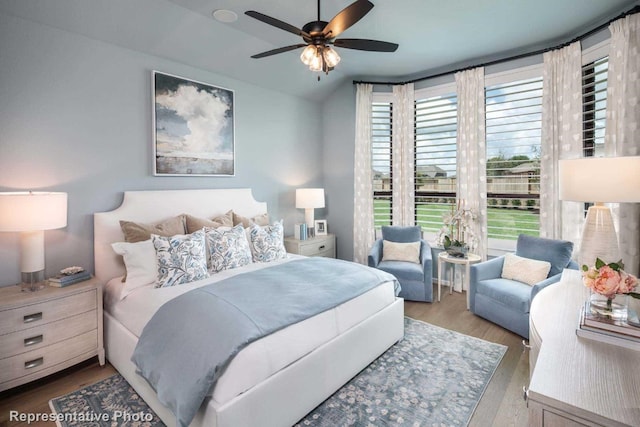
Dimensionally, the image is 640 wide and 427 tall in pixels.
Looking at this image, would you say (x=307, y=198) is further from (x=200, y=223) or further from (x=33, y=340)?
(x=33, y=340)

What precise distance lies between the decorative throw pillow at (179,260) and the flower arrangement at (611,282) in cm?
254

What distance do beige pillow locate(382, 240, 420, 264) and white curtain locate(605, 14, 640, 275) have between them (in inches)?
77.0

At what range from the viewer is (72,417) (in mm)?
2031

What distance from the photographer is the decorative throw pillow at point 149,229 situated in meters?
2.83

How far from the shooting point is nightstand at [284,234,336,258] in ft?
14.2

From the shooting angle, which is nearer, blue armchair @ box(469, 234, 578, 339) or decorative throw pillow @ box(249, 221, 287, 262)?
blue armchair @ box(469, 234, 578, 339)

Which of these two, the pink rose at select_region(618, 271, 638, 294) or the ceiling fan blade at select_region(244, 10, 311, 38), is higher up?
the ceiling fan blade at select_region(244, 10, 311, 38)

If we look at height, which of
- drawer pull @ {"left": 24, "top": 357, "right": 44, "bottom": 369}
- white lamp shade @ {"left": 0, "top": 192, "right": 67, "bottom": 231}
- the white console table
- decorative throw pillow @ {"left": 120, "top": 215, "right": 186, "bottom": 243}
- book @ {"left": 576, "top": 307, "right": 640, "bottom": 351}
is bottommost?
drawer pull @ {"left": 24, "top": 357, "right": 44, "bottom": 369}

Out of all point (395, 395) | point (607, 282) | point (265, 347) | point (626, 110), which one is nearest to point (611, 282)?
point (607, 282)

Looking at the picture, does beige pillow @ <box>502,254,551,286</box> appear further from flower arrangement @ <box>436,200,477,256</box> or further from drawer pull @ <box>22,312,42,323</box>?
drawer pull @ <box>22,312,42,323</box>

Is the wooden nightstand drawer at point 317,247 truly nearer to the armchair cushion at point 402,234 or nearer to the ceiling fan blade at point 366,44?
the armchair cushion at point 402,234

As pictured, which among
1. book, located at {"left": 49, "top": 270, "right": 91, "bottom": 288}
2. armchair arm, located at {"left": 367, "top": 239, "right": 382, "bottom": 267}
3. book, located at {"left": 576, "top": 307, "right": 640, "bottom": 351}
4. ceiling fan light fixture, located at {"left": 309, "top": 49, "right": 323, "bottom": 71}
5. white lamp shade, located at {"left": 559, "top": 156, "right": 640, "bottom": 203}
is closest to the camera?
book, located at {"left": 576, "top": 307, "right": 640, "bottom": 351}

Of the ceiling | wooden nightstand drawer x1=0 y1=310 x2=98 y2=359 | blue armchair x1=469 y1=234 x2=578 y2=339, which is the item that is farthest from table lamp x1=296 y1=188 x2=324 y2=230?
wooden nightstand drawer x1=0 y1=310 x2=98 y2=359

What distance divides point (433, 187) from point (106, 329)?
410 cm
